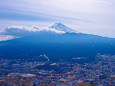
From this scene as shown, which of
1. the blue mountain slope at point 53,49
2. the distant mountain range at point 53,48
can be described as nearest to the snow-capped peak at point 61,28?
the distant mountain range at point 53,48

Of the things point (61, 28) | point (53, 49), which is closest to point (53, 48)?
point (53, 49)

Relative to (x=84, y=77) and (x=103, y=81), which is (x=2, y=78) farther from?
(x=103, y=81)

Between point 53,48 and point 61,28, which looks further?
point 61,28

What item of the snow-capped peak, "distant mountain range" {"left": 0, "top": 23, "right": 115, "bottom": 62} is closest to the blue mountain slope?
"distant mountain range" {"left": 0, "top": 23, "right": 115, "bottom": 62}

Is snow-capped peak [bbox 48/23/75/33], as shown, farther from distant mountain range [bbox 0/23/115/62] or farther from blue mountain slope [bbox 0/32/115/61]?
blue mountain slope [bbox 0/32/115/61]

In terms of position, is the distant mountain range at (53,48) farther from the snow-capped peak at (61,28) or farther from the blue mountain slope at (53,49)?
the snow-capped peak at (61,28)

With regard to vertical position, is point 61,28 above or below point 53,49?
above

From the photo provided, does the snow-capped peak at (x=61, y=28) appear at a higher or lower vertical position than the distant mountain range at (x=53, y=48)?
higher

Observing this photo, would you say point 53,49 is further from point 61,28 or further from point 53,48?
point 61,28

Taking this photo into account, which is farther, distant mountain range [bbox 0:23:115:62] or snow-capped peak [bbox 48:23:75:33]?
snow-capped peak [bbox 48:23:75:33]

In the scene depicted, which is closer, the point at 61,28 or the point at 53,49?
the point at 53,49

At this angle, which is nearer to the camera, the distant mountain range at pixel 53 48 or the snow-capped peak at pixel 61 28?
the distant mountain range at pixel 53 48
